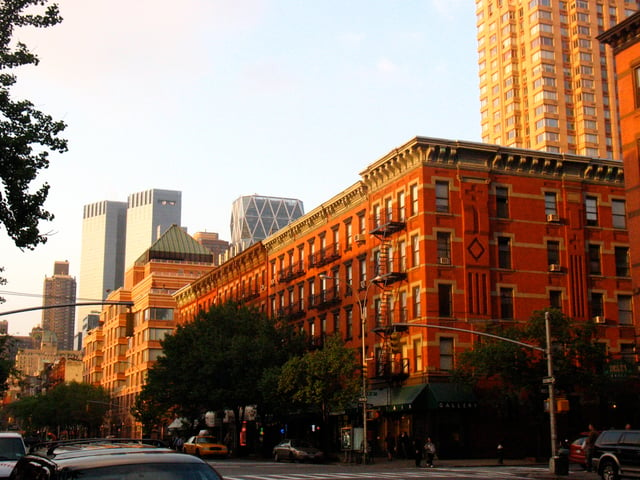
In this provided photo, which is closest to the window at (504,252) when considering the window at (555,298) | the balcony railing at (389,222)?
the window at (555,298)

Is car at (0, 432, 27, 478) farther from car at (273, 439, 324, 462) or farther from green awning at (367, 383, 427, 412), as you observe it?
car at (273, 439, 324, 462)

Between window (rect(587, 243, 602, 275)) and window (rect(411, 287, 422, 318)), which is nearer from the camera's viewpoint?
window (rect(411, 287, 422, 318))

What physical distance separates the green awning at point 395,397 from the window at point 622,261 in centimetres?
1848

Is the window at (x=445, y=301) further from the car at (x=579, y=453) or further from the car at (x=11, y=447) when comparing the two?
the car at (x=11, y=447)

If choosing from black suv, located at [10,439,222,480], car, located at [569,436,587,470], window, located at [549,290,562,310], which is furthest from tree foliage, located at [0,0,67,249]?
window, located at [549,290,562,310]

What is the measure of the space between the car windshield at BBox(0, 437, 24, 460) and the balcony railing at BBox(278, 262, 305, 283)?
1946 inches

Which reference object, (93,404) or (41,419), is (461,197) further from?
(41,419)

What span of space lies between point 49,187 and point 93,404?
104 m

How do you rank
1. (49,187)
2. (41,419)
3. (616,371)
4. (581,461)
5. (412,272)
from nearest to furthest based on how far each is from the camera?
(49,187), (581,461), (616,371), (412,272), (41,419)

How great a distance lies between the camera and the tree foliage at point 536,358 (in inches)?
1807

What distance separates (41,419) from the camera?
13225cm

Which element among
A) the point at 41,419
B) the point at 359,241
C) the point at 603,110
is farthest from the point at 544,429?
the point at 41,419

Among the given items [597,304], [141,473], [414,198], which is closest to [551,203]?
[597,304]

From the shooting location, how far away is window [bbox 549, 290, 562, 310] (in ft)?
185
